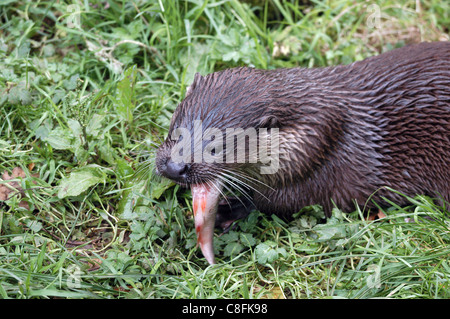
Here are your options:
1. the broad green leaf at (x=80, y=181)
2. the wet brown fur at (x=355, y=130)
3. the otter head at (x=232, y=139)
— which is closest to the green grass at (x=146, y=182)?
the broad green leaf at (x=80, y=181)

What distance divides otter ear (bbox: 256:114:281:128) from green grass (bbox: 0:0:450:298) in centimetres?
57

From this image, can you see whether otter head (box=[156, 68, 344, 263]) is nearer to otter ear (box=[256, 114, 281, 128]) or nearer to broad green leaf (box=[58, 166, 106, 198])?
otter ear (box=[256, 114, 281, 128])

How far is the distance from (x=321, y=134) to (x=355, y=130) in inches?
8.7

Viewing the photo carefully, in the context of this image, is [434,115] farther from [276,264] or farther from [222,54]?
[222,54]

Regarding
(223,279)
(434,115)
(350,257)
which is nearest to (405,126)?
(434,115)

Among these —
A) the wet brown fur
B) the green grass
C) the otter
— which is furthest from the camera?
the wet brown fur

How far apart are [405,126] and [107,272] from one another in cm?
168

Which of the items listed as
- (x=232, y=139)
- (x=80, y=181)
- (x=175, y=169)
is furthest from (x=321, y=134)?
(x=80, y=181)

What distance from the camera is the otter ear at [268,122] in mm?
2500

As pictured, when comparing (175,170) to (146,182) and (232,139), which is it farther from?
(146,182)

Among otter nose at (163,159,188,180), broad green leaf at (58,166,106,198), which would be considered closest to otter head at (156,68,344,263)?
otter nose at (163,159,188,180)

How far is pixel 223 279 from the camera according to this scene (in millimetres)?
2449

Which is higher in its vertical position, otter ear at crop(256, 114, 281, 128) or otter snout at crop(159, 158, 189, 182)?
otter ear at crop(256, 114, 281, 128)

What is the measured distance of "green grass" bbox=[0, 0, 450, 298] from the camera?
7.93 feet
